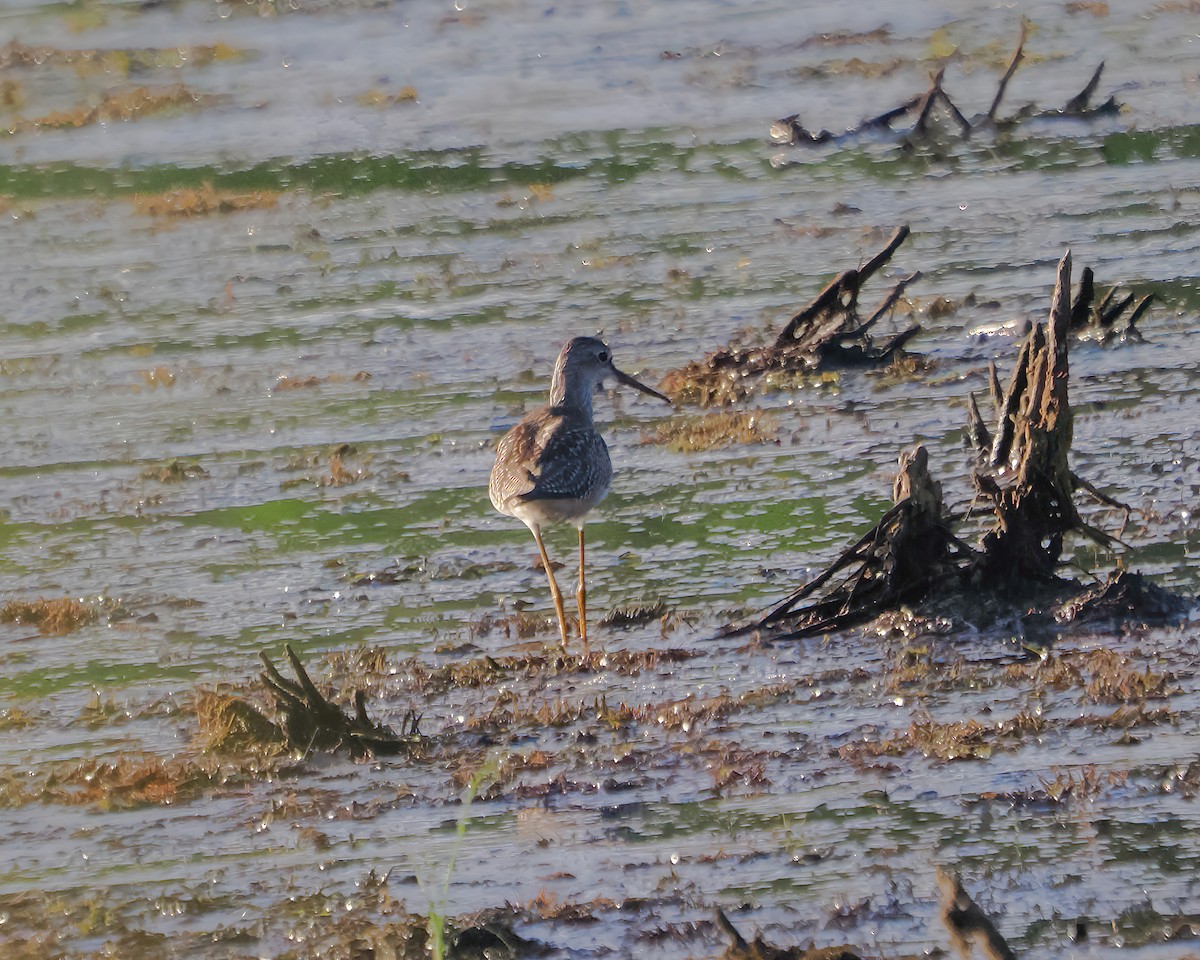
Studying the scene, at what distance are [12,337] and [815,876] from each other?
34.5 feet

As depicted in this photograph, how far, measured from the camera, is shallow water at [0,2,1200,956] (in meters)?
6.22

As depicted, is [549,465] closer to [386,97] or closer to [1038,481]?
[1038,481]

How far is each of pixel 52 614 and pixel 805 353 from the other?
4.79 metres

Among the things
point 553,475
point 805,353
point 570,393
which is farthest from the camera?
point 805,353

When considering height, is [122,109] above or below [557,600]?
above

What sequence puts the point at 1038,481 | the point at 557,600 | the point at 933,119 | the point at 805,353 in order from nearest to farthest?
the point at 1038,481 → the point at 557,600 → the point at 805,353 → the point at 933,119

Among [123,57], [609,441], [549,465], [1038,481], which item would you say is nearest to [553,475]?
[549,465]

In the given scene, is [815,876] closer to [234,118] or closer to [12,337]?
[12,337]

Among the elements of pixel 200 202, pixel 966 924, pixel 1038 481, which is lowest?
pixel 966 924

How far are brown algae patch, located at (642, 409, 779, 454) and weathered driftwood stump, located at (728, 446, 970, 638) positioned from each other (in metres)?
2.69

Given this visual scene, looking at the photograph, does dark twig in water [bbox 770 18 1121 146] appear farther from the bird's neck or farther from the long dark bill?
the bird's neck

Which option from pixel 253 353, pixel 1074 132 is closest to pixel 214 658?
pixel 253 353

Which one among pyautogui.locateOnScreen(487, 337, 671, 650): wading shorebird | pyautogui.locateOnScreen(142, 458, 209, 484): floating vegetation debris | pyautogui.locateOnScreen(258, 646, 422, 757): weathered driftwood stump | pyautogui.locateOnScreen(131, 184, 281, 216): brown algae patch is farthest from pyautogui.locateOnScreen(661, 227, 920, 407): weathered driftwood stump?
pyautogui.locateOnScreen(131, 184, 281, 216): brown algae patch

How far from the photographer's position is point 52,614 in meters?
9.19
